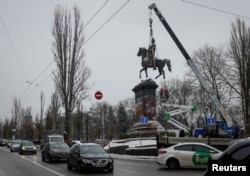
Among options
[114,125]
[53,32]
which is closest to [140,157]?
[53,32]

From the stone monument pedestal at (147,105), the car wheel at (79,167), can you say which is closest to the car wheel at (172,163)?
the car wheel at (79,167)

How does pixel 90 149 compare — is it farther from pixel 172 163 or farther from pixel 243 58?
pixel 243 58

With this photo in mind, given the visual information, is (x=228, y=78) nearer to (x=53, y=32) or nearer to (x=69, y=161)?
(x=53, y=32)

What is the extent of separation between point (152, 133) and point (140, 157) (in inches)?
482

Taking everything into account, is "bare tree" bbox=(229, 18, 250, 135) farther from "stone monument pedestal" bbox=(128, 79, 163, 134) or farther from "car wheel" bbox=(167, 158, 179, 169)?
"car wheel" bbox=(167, 158, 179, 169)

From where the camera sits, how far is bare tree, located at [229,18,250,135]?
153ft

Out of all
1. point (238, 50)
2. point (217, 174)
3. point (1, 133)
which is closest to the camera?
point (217, 174)

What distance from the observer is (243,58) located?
4756 centimetres

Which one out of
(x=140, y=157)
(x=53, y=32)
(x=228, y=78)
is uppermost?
(x=53, y=32)

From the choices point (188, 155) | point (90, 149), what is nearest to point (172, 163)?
point (188, 155)

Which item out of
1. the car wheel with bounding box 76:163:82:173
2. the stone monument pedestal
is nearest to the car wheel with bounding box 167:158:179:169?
the car wheel with bounding box 76:163:82:173

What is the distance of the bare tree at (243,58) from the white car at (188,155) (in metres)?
26.7

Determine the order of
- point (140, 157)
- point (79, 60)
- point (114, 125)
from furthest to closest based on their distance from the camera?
1. point (114, 125)
2. point (79, 60)
3. point (140, 157)

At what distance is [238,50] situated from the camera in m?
48.6
